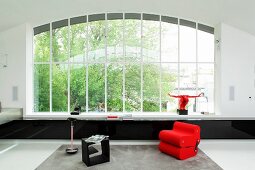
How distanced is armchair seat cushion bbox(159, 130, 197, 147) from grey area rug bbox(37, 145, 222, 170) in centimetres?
35

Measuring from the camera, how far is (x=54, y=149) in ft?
20.4

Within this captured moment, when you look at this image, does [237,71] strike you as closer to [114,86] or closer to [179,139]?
[179,139]

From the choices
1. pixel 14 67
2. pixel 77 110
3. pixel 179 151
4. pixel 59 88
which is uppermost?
pixel 14 67

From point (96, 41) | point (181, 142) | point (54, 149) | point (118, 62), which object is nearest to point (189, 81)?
point (118, 62)

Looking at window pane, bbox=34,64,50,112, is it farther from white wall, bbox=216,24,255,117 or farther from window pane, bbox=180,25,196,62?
white wall, bbox=216,24,255,117

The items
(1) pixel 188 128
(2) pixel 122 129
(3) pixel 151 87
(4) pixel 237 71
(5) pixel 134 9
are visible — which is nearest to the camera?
(1) pixel 188 128

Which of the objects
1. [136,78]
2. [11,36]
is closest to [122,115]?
[136,78]

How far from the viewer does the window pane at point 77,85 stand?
25.6 feet

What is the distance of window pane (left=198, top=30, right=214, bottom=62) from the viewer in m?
7.74

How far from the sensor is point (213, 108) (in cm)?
762

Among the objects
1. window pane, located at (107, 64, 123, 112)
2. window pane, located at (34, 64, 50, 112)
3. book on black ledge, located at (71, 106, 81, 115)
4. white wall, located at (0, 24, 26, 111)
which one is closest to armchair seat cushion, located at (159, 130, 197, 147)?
window pane, located at (107, 64, 123, 112)

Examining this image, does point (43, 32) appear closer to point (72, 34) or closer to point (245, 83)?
point (72, 34)

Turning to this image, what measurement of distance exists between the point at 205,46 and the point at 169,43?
1228 millimetres

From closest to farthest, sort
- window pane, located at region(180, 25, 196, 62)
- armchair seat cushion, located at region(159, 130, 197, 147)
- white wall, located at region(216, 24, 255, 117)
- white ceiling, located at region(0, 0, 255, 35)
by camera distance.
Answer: armchair seat cushion, located at region(159, 130, 197, 147)
white ceiling, located at region(0, 0, 255, 35)
white wall, located at region(216, 24, 255, 117)
window pane, located at region(180, 25, 196, 62)
